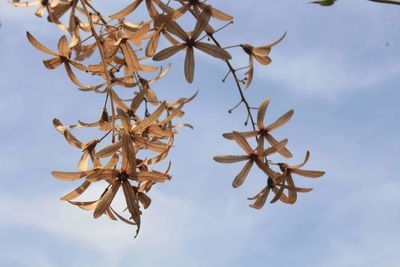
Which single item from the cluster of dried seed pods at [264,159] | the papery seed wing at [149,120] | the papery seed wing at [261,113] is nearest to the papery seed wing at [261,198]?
the cluster of dried seed pods at [264,159]

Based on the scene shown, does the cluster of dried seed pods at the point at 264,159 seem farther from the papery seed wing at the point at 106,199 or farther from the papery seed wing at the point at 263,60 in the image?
the papery seed wing at the point at 106,199

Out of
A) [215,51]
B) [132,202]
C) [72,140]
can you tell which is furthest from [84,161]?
[215,51]

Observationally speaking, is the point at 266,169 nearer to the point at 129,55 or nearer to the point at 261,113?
the point at 261,113

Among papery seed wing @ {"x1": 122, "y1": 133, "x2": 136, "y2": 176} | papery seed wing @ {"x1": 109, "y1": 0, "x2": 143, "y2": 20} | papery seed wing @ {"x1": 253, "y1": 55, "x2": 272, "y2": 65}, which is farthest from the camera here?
papery seed wing @ {"x1": 253, "y1": 55, "x2": 272, "y2": 65}

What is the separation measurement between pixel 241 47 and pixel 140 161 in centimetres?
26

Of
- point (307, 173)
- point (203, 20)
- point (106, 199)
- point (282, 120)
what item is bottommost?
point (307, 173)

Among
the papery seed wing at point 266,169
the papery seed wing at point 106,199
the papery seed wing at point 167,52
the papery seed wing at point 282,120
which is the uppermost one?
the papery seed wing at point 167,52

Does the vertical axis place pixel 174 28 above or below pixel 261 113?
above

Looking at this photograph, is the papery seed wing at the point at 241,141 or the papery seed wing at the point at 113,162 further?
the papery seed wing at the point at 241,141

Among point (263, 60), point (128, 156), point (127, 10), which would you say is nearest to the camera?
point (128, 156)

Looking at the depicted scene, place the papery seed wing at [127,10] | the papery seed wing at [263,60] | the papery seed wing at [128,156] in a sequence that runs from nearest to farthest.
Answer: the papery seed wing at [128,156]
the papery seed wing at [127,10]
the papery seed wing at [263,60]

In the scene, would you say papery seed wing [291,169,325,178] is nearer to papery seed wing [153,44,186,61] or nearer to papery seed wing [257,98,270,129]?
papery seed wing [257,98,270,129]

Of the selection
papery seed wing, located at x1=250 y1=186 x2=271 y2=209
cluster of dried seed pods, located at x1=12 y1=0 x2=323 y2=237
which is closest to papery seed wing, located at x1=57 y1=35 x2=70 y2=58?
cluster of dried seed pods, located at x1=12 y1=0 x2=323 y2=237

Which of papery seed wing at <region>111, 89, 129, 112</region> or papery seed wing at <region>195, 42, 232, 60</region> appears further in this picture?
papery seed wing at <region>111, 89, 129, 112</region>
